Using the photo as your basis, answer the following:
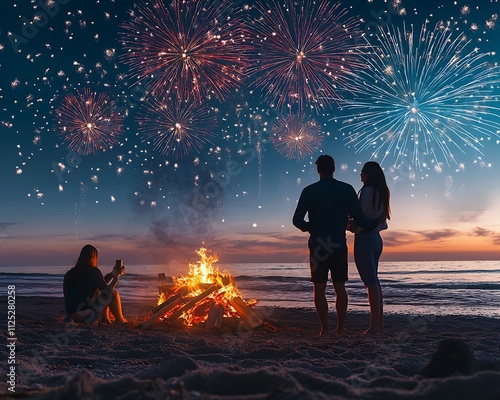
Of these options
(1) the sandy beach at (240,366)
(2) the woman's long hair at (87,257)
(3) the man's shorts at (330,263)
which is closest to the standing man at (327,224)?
(3) the man's shorts at (330,263)

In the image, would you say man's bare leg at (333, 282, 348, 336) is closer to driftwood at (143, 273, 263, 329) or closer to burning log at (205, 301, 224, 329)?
driftwood at (143, 273, 263, 329)

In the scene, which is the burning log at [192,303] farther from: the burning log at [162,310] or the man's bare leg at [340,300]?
the man's bare leg at [340,300]

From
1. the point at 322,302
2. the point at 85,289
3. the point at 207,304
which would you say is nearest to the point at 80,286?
the point at 85,289

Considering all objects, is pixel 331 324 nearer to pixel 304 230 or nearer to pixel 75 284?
pixel 304 230

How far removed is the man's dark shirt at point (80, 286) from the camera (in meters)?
7.30

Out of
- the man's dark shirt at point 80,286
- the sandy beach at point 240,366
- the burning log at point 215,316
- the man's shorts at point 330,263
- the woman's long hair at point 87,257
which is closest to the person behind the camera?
the sandy beach at point 240,366

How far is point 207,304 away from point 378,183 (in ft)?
12.9

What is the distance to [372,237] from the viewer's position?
20.3 ft

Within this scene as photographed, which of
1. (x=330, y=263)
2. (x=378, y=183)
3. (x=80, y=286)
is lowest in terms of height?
(x=80, y=286)

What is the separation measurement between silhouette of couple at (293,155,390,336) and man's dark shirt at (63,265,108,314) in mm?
3584

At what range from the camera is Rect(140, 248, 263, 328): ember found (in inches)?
305

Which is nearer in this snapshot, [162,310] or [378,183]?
[378,183]

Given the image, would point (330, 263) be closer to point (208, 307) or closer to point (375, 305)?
point (375, 305)

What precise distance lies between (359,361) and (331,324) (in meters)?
6.00
